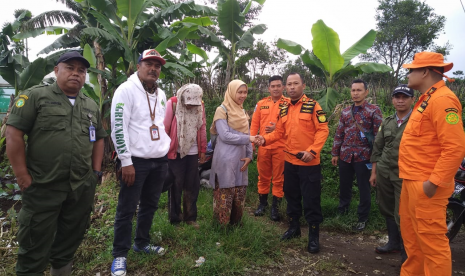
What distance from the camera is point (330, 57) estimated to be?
577cm

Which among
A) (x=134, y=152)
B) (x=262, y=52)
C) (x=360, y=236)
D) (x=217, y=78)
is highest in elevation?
(x=262, y=52)

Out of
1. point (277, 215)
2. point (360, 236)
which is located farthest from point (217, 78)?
point (360, 236)

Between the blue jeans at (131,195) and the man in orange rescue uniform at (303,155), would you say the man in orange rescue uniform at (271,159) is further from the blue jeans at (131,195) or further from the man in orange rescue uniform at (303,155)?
the blue jeans at (131,195)

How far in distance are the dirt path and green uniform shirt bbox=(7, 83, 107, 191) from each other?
6.00 feet

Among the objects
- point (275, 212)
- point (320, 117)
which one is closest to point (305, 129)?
point (320, 117)

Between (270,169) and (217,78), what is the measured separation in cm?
555

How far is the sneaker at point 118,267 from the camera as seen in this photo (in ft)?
8.22

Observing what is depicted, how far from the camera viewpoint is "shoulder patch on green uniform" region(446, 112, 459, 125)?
6.58 feet

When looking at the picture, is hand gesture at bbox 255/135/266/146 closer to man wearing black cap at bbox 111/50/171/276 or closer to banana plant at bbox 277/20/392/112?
man wearing black cap at bbox 111/50/171/276

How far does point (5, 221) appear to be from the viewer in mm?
3676

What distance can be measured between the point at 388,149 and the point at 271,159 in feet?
5.80

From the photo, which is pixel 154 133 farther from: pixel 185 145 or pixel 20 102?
pixel 20 102

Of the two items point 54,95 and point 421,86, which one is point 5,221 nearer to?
point 54,95

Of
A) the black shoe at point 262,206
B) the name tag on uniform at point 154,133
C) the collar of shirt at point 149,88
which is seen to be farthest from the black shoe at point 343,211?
the collar of shirt at point 149,88
